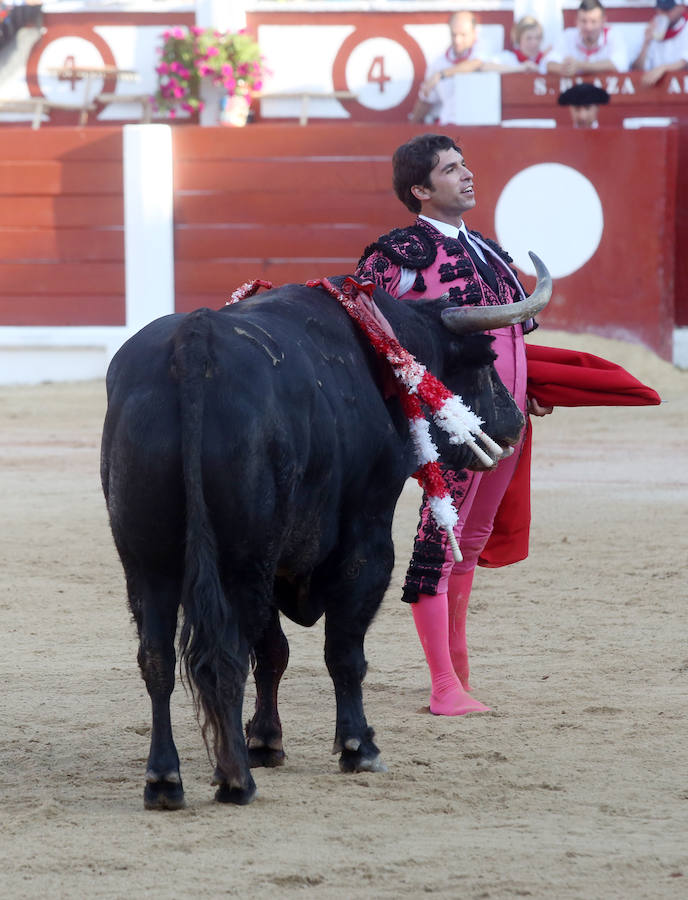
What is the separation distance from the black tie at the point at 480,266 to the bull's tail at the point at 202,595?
3.03ft

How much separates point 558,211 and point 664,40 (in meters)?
1.78

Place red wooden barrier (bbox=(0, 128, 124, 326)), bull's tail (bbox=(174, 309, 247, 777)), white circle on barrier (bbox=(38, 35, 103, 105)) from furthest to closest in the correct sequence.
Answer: white circle on barrier (bbox=(38, 35, 103, 105)), red wooden barrier (bbox=(0, 128, 124, 326)), bull's tail (bbox=(174, 309, 247, 777))

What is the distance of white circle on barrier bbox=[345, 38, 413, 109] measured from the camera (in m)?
10.8

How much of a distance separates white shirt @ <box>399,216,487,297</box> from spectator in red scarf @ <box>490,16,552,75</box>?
7070 mm

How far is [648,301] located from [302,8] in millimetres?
3659

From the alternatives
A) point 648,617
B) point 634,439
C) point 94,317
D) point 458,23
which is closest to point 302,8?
point 458,23

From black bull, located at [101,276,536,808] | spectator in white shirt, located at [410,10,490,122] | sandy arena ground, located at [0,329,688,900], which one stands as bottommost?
sandy arena ground, located at [0,329,688,900]

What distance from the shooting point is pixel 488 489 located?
3.21m

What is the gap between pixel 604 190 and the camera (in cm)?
922

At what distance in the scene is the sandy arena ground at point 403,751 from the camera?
2107 millimetres

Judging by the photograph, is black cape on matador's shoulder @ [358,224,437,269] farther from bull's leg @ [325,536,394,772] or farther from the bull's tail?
the bull's tail

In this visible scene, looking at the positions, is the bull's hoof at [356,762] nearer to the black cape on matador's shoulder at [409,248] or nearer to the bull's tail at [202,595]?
the bull's tail at [202,595]

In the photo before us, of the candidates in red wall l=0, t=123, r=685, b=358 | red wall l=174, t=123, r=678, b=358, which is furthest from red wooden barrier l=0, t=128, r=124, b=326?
red wall l=174, t=123, r=678, b=358

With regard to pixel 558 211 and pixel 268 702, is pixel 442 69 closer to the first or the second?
pixel 558 211
